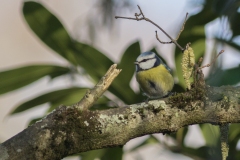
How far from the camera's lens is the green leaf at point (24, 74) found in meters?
1.42

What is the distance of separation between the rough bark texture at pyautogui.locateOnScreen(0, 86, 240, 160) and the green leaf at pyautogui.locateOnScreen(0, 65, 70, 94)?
59 centimetres

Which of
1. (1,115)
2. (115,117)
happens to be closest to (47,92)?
(115,117)

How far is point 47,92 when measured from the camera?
1471mm

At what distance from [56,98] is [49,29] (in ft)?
0.78

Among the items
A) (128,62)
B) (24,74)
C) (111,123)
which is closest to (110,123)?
(111,123)

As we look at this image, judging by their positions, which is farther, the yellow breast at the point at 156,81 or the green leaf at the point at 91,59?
the green leaf at the point at 91,59

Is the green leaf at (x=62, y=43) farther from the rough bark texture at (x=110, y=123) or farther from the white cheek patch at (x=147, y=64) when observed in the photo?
the rough bark texture at (x=110, y=123)

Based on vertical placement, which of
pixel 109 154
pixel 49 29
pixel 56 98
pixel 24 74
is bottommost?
pixel 109 154

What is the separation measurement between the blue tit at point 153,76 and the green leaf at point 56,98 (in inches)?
9.7

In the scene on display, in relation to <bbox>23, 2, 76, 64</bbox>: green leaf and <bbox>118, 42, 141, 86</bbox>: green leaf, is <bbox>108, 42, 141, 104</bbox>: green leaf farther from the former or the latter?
<bbox>23, 2, 76, 64</bbox>: green leaf

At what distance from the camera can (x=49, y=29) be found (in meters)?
1.42

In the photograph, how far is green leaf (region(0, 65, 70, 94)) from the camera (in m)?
1.42

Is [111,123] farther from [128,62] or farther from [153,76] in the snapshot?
[128,62]

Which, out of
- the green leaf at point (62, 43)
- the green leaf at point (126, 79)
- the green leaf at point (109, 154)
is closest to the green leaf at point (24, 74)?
the green leaf at point (62, 43)
